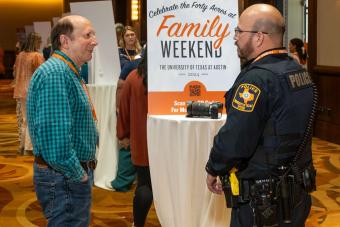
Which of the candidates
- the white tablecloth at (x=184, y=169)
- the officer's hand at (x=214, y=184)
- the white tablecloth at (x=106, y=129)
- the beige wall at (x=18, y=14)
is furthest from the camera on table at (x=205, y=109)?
the beige wall at (x=18, y=14)

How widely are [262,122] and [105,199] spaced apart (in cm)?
313

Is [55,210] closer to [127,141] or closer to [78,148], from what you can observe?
[78,148]

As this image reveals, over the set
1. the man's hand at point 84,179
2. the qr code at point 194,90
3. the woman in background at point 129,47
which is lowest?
the man's hand at point 84,179

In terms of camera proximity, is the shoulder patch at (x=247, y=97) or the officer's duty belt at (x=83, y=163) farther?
the officer's duty belt at (x=83, y=163)

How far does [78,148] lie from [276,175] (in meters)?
0.84

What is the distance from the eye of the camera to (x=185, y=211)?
3439 millimetres

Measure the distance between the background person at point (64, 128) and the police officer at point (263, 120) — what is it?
55cm

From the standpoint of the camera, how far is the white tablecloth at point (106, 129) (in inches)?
218

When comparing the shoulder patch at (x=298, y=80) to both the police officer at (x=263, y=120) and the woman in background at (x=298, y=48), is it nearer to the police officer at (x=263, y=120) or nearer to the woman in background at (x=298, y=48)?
the police officer at (x=263, y=120)

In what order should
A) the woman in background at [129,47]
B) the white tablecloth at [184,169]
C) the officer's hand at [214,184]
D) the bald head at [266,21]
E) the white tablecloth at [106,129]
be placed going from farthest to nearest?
the woman in background at [129,47]
the white tablecloth at [106,129]
the white tablecloth at [184,169]
the officer's hand at [214,184]
the bald head at [266,21]

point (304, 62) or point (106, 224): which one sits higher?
point (304, 62)

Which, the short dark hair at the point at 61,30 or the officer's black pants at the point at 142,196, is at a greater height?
the short dark hair at the point at 61,30

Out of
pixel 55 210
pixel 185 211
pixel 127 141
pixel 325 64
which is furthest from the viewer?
pixel 325 64

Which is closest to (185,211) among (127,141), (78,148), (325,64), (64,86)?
(127,141)
